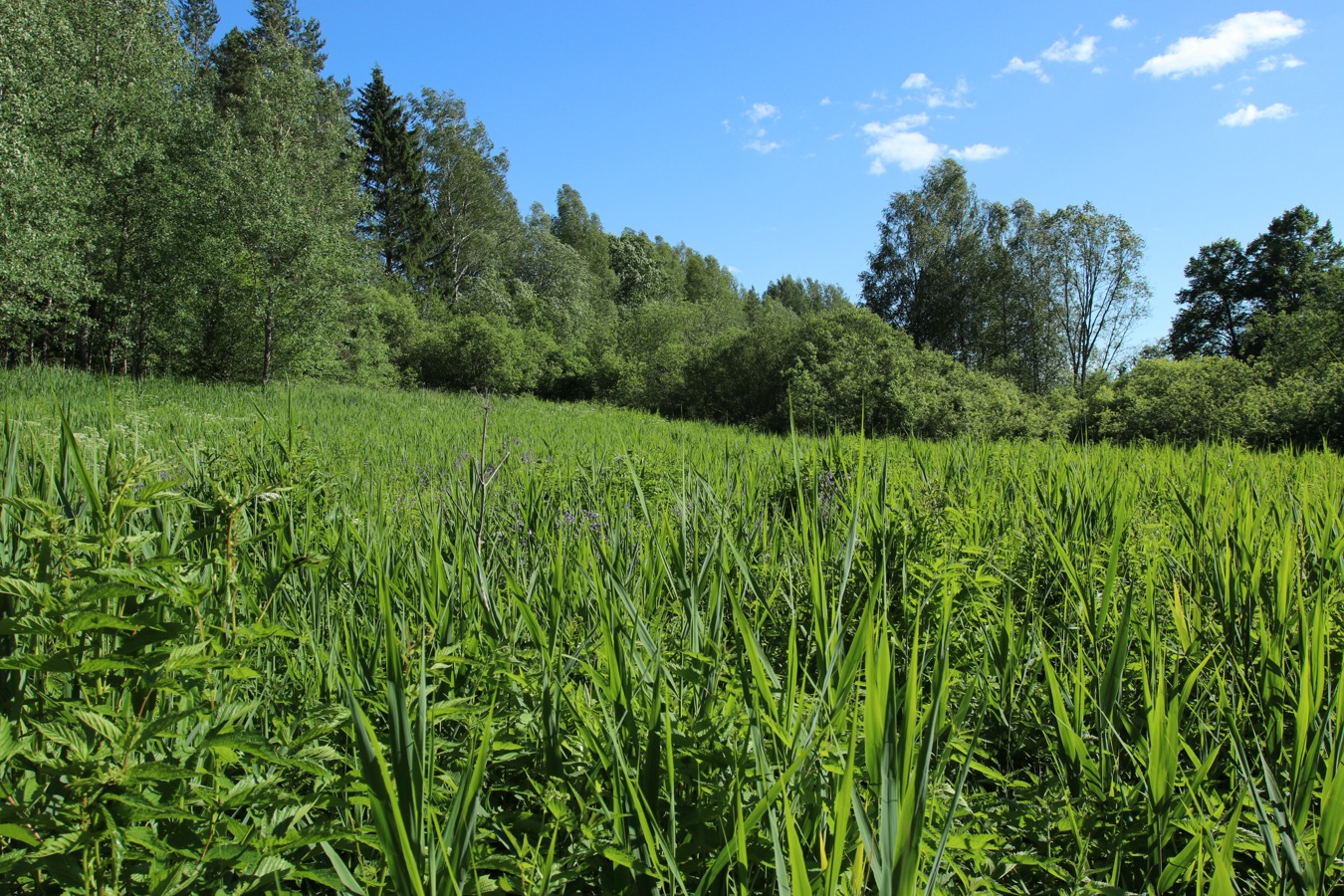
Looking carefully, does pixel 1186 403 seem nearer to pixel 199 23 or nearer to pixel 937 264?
pixel 937 264

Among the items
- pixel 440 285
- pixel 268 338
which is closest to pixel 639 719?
pixel 268 338

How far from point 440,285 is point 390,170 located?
7046 mm

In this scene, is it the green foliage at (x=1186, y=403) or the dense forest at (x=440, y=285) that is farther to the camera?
the dense forest at (x=440, y=285)

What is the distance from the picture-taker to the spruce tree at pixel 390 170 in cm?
3847

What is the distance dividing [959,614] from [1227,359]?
47.4 feet

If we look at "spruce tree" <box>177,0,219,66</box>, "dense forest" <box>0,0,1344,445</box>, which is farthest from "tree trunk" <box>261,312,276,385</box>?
"spruce tree" <box>177,0,219,66</box>

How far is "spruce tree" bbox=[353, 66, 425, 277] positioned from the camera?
126ft

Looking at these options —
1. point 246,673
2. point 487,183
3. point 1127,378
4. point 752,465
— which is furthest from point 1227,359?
point 487,183

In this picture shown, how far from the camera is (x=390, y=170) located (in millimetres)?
38812

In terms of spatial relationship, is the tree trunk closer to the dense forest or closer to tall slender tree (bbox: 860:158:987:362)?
the dense forest

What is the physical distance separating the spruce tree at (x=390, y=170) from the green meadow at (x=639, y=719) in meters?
41.1

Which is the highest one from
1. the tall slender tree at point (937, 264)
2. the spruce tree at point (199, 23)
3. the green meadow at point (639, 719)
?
the spruce tree at point (199, 23)

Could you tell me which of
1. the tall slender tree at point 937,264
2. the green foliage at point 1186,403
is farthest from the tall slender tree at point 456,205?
the green foliage at point 1186,403

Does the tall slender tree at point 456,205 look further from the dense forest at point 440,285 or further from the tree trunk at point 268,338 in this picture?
the tree trunk at point 268,338
